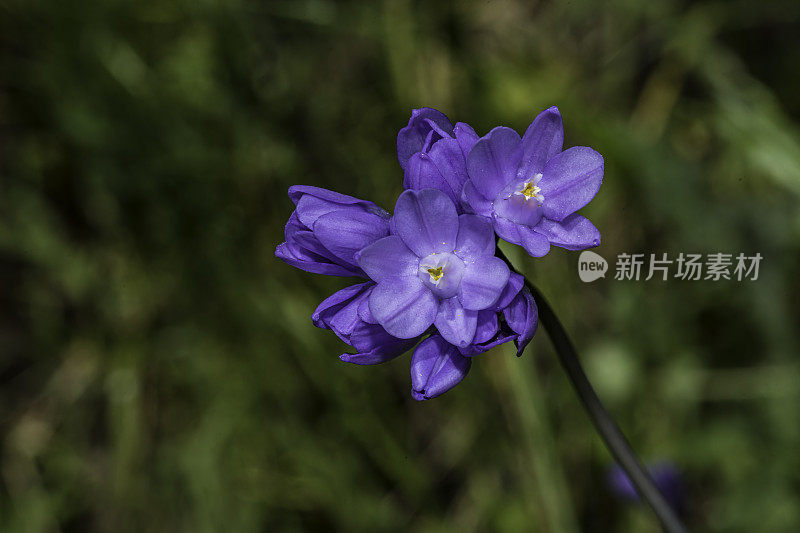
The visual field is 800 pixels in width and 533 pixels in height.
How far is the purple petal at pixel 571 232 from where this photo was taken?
1.46 meters

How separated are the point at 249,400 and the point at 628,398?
1894mm

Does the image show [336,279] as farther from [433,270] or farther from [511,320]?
[511,320]

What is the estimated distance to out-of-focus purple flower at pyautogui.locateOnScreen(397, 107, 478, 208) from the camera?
56.7 inches

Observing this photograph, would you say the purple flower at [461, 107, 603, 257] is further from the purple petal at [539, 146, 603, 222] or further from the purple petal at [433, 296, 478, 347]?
the purple petal at [433, 296, 478, 347]

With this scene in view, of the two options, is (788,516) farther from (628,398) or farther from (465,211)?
(465,211)

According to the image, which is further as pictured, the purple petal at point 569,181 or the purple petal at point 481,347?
the purple petal at point 569,181

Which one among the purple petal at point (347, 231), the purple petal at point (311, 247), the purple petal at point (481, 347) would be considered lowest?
the purple petal at point (481, 347)

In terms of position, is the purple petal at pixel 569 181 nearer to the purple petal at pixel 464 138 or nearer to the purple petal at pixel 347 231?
the purple petal at pixel 464 138

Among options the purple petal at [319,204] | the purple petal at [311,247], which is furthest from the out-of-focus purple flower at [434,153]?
the purple petal at [311,247]

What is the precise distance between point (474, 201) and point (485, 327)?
0.89ft

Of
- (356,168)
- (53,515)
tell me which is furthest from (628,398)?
(53,515)

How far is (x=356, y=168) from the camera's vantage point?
3.70 m

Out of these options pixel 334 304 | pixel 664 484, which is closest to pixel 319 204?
pixel 334 304

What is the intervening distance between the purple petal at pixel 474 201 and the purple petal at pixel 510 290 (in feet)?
0.60
